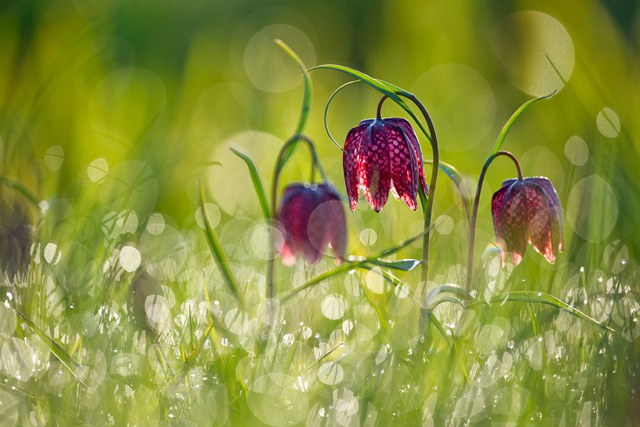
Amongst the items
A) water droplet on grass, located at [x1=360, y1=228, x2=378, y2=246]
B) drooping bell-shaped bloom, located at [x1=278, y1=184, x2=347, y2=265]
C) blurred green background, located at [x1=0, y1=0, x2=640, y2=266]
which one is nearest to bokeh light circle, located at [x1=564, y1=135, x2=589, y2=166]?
blurred green background, located at [x1=0, y1=0, x2=640, y2=266]

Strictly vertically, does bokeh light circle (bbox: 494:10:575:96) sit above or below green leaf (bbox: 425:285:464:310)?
above

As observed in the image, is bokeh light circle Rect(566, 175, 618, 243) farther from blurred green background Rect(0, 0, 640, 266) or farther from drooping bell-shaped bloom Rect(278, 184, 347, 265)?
drooping bell-shaped bloom Rect(278, 184, 347, 265)

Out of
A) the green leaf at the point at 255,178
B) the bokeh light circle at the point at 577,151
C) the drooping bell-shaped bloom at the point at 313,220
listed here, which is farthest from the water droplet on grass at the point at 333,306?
the bokeh light circle at the point at 577,151

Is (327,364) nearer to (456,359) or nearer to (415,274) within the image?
(456,359)

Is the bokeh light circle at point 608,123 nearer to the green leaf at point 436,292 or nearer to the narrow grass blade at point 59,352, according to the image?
the green leaf at point 436,292

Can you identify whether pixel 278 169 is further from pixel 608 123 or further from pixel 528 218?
pixel 608 123

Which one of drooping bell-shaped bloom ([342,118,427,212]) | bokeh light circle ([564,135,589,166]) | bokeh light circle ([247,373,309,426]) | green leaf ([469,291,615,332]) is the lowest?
bokeh light circle ([247,373,309,426])

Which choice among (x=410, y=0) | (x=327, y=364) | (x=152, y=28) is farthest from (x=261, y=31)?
(x=327, y=364)

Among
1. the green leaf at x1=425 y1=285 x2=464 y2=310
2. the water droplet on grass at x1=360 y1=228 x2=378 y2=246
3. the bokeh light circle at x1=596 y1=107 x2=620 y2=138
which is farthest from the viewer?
the water droplet on grass at x1=360 y1=228 x2=378 y2=246
